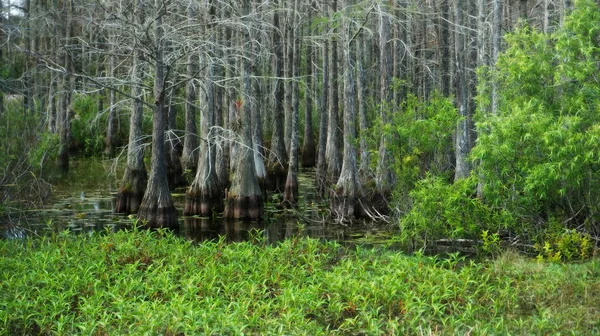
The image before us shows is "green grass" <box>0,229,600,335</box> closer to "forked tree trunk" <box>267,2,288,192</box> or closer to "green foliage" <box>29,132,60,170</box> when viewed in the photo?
"green foliage" <box>29,132,60,170</box>

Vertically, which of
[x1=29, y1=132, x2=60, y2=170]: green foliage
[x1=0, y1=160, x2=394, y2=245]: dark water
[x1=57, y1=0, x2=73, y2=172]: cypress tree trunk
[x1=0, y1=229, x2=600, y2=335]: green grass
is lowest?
[x1=0, y1=229, x2=600, y2=335]: green grass

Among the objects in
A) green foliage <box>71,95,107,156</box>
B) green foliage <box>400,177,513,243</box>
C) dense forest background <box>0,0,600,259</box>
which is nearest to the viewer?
dense forest background <box>0,0,600,259</box>

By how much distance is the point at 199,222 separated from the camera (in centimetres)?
1688

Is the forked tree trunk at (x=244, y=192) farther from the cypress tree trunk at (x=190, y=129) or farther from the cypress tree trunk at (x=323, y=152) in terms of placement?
the cypress tree trunk at (x=190, y=129)

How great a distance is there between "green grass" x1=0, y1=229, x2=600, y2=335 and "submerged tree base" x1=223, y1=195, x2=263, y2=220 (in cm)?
638

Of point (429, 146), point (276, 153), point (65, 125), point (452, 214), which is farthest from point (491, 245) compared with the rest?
point (65, 125)

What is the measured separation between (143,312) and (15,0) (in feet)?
119

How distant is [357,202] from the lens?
55.1 ft

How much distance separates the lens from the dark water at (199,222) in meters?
14.2

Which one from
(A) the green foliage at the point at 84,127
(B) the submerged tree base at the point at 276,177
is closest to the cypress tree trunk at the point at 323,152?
(B) the submerged tree base at the point at 276,177

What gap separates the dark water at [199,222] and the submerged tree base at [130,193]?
13.6 inches

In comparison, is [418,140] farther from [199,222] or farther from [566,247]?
[199,222]

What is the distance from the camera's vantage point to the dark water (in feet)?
46.5

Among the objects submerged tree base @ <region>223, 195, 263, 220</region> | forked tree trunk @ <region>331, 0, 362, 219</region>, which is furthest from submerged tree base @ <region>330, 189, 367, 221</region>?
submerged tree base @ <region>223, 195, 263, 220</region>
